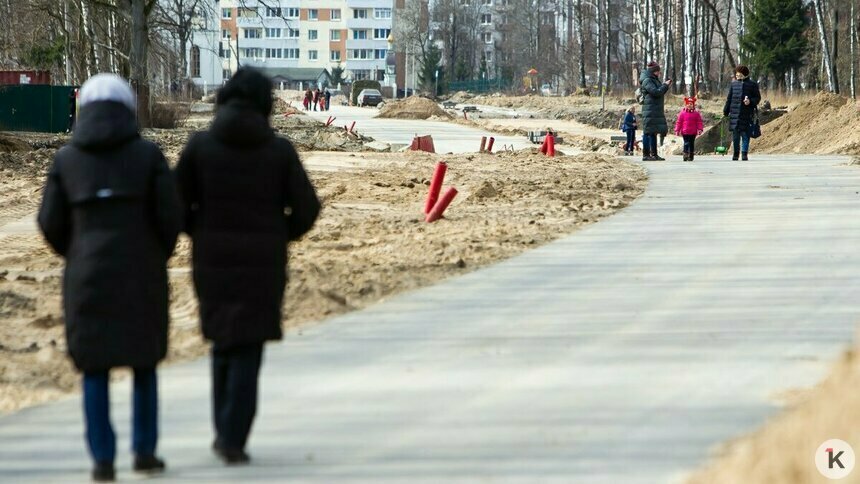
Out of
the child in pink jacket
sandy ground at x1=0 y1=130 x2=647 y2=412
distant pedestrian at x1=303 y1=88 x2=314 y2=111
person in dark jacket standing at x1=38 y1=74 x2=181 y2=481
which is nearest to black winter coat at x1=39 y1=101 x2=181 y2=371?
person in dark jacket standing at x1=38 y1=74 x2=181 y2=481

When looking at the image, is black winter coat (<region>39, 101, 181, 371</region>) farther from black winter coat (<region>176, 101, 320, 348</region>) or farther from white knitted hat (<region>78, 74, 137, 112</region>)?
black winter coat (<region>176, 101, 320, 348</region>)

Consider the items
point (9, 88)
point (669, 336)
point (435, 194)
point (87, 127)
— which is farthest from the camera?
point (9, 88)

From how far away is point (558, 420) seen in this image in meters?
7.12

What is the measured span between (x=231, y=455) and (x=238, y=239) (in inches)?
35.4

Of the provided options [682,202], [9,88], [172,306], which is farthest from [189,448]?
[9,88]

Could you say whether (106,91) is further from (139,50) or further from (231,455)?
(139,50)

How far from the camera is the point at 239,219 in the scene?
629 cm

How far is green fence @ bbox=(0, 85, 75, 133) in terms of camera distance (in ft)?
153

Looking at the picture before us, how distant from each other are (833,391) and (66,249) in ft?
10.8

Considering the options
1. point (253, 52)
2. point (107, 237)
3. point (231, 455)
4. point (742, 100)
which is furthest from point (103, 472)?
point (253, 52)

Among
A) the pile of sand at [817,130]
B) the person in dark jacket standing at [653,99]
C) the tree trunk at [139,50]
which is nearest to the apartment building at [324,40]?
the tree trunk at [139,50]

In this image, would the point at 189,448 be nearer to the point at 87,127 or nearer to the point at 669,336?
the point at 87,127

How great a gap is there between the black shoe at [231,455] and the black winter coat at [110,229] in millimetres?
515

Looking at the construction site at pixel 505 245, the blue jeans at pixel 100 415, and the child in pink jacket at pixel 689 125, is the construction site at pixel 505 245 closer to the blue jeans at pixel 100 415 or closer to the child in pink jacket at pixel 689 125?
the child in pink jacket at pixel 689 125
